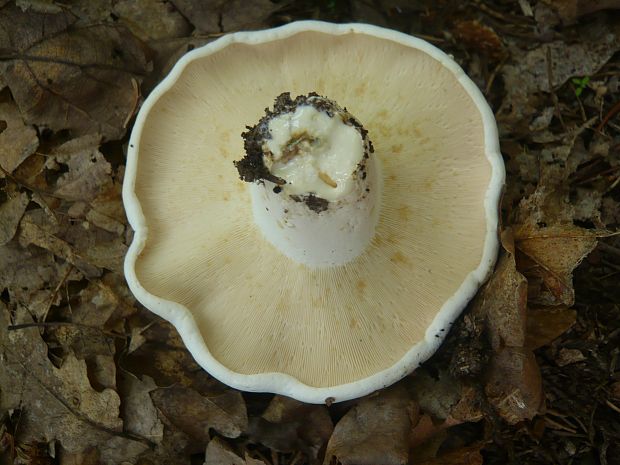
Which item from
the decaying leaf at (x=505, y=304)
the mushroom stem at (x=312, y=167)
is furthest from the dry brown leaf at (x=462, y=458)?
the mushroom stem at (x=312, y=167)

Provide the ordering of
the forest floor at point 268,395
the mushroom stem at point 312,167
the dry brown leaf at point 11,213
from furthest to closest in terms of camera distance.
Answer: the dry brown leaf at point 11,213, the forest floor at point 268,395, the mushroom stem at point 312,167

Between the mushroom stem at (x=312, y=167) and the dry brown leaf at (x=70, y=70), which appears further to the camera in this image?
the dry brown leaf at (x=70, y=70)

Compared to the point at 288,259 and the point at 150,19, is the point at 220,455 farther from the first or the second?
the point at 150,19

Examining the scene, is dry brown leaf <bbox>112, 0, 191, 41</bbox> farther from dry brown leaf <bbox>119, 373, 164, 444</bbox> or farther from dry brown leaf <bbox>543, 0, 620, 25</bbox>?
dry brown leaf <bbox>543, 0, 620, 25</bbox>

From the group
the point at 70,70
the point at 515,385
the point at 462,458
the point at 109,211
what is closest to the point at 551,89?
the point at 515,385

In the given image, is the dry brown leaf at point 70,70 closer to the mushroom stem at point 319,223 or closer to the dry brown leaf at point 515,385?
the mushroom stem at point 319,223

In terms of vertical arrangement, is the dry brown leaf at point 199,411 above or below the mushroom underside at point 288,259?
below

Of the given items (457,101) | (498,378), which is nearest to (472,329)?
(498,378)

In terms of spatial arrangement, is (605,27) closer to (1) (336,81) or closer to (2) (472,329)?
(1) (336,81)
